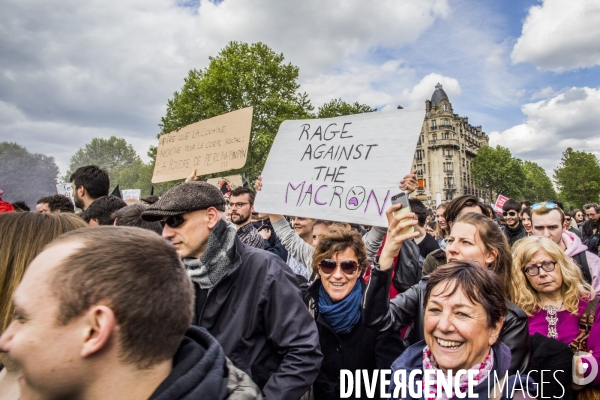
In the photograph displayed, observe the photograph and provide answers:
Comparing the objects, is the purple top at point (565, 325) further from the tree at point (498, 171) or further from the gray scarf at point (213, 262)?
the tree at point (498, 171)

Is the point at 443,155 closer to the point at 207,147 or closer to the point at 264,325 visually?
the point at 207,147

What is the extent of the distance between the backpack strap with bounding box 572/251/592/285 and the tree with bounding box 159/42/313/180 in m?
23.8

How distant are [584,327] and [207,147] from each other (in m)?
3.93

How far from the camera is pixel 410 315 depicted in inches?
93.0

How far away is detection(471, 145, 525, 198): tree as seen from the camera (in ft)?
222

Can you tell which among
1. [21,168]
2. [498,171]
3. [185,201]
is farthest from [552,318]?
[498,171]

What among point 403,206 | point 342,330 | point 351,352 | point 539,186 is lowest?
point 351,352

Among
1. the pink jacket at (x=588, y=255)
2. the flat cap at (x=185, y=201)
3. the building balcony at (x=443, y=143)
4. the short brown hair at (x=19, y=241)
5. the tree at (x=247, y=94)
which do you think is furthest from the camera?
the building balcony at (x=443, y=143)

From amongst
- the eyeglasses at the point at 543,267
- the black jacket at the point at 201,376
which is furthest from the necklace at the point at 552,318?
the black jacket at the point at 201,376

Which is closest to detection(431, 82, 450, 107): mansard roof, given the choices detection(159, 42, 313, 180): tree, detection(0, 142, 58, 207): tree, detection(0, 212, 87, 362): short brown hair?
detection(159, 42, 313, 180): tree

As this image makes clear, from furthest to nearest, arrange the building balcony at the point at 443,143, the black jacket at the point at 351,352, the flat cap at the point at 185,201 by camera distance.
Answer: the building balcony at the point at 443,143 → the black jacket at the point at 351,352 → the flat cap at the point at 185,201

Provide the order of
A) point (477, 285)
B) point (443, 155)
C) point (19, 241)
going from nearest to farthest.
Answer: point (19, 241)
point (477, 285)
point (443, 155)

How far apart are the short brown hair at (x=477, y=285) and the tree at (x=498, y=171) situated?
73226 mm

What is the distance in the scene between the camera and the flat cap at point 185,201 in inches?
81.5
